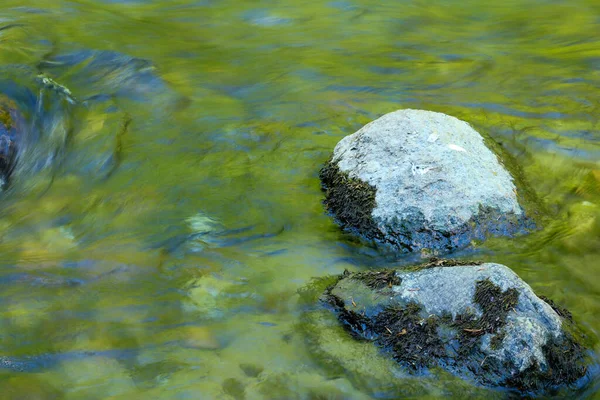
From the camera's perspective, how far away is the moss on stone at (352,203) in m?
5.30

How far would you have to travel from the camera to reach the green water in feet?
14.5

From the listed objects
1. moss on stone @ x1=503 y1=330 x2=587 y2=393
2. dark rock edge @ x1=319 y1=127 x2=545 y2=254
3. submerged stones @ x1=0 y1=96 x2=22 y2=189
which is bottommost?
moss on stone @ x1=503 y1=330 x2=587 y2=393

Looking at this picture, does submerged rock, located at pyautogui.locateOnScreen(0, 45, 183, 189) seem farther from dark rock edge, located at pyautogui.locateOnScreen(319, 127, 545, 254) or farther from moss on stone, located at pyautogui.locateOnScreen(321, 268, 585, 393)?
moss on stone, located at pyautogui.locateOnScreen(321, 268, 585, 393)

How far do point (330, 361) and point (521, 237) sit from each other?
196 cm

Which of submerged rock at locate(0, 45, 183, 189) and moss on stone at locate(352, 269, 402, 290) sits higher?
submerged rock at locate(0, 45, 183, 189)

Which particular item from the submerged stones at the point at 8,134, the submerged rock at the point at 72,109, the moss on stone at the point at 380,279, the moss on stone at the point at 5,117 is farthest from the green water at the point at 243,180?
the moss on stone at the point at 5,117

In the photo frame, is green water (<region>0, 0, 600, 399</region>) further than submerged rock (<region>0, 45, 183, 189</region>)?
No

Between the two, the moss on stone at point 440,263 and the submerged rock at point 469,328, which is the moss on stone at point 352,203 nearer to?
the moss on stone at point 440,263

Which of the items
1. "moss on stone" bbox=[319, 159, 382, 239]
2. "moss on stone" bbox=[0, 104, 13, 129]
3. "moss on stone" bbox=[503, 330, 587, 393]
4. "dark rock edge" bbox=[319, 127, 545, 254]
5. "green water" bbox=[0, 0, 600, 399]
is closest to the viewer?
"moss on stone" bbox=[503, 330, 587, 393]

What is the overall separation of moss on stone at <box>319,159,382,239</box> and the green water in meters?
0.14

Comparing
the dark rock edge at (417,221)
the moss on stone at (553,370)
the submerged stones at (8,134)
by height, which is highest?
the submerged stones at (8,134)

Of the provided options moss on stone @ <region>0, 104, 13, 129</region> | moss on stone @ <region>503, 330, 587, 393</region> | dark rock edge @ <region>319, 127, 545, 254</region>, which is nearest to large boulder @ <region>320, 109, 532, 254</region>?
dark rock edge @ <region>319, 127, 545, 254</region>

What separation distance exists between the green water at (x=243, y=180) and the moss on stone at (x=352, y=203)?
0.14m

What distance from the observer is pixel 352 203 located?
5.47 m
